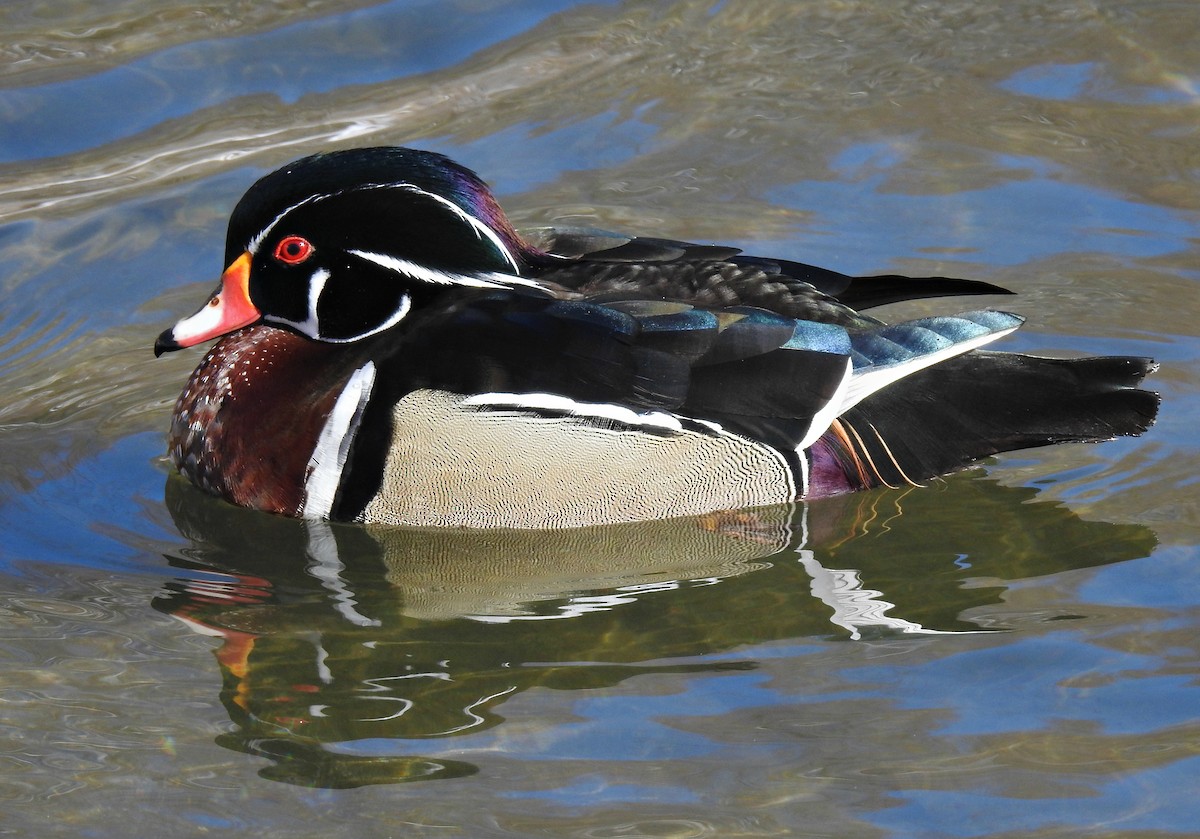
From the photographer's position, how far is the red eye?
18.7ft

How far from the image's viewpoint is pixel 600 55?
356 inches

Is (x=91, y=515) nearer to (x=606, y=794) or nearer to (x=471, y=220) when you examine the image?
(x=471, y=220)

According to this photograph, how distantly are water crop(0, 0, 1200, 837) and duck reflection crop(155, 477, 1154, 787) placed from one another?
2 centimetres

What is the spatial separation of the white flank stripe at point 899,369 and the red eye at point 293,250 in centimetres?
182

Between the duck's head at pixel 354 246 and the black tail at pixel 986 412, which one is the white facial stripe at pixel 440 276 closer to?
the duck's head at pixel 354 246

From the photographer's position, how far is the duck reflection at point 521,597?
4652 millimetres

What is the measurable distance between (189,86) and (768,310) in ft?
14.0

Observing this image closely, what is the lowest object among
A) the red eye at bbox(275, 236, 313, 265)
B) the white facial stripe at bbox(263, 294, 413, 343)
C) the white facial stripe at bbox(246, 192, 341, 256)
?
the white facial stripe at bbox(263, 294, 413, 343)

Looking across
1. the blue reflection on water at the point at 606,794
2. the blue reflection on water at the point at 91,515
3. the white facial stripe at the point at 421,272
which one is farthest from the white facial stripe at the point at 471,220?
the blue reflection on water at the point at 606,794

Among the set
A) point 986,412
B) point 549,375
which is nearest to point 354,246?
point 549,375

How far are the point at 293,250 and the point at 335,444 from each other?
66 cm

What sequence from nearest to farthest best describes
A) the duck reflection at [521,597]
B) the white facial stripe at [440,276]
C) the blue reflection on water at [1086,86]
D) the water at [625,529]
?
the water at [625,529] < the duck reflection at [521,597] < the white facial stripe at [440,276] < the blue reflection on water at [1086,86]

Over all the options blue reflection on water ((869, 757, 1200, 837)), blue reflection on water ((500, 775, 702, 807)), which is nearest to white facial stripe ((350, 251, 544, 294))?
blue reflection on water ((500, 775, 702, 807))

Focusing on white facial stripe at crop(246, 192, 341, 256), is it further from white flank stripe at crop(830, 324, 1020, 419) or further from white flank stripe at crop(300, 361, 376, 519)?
white flank stripe at crop(830, 324, 1020, 419)
